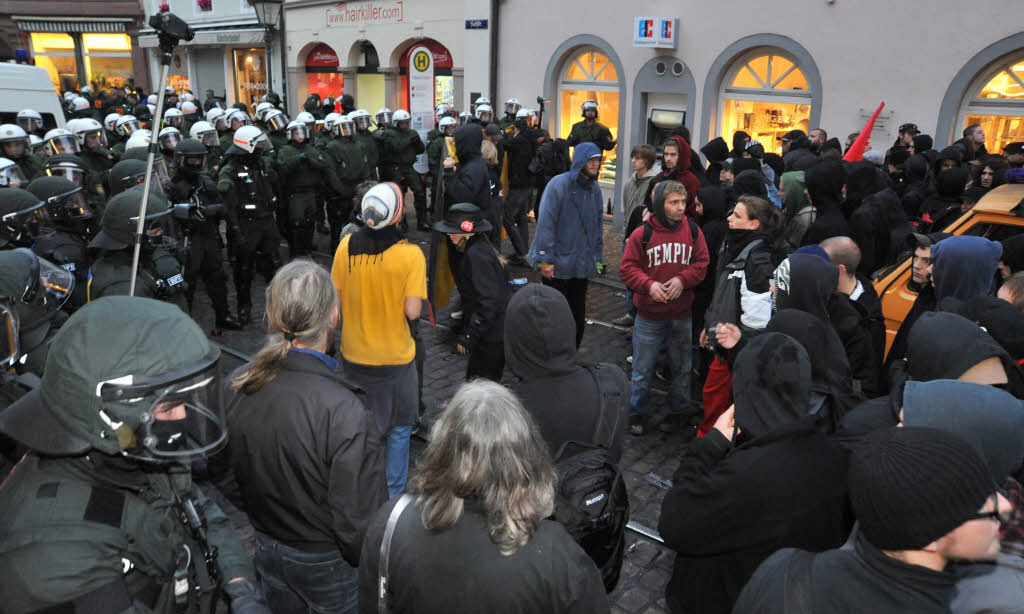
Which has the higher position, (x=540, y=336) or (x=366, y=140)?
(x=366, y=140)

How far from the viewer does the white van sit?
11312mm

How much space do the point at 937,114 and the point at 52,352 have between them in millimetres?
11411

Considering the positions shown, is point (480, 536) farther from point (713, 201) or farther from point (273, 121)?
point (273, 121)

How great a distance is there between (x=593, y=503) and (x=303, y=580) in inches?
47.1

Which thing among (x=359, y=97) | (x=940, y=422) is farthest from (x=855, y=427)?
(x=359, y=97)

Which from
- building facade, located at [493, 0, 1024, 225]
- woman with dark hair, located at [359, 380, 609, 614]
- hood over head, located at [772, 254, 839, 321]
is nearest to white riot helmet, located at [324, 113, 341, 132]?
building facade, located at [493, 0, 1024, 225]

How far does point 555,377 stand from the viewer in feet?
9.71

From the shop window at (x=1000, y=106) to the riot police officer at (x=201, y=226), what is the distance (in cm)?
1015

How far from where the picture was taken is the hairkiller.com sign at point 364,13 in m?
20.0

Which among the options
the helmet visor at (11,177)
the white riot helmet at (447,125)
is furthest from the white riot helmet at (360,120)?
the helmet visor at (11,177)

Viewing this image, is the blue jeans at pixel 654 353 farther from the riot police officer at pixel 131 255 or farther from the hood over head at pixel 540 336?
the riot police officer at pixel 131 255

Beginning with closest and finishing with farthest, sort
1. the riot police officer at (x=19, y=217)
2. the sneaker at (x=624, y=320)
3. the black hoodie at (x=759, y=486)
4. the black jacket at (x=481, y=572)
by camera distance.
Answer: the black jacket at (x=481, y=572), the black hoodie at (x=759, y=486), the riot police officer at (x=19, y=217), the sneaker at (x=624, y=320)

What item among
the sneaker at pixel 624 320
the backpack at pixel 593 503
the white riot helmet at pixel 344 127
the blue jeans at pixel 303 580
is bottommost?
the sneaker at pixel 624 320

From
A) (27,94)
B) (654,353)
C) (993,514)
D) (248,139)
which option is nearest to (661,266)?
(654,353)
